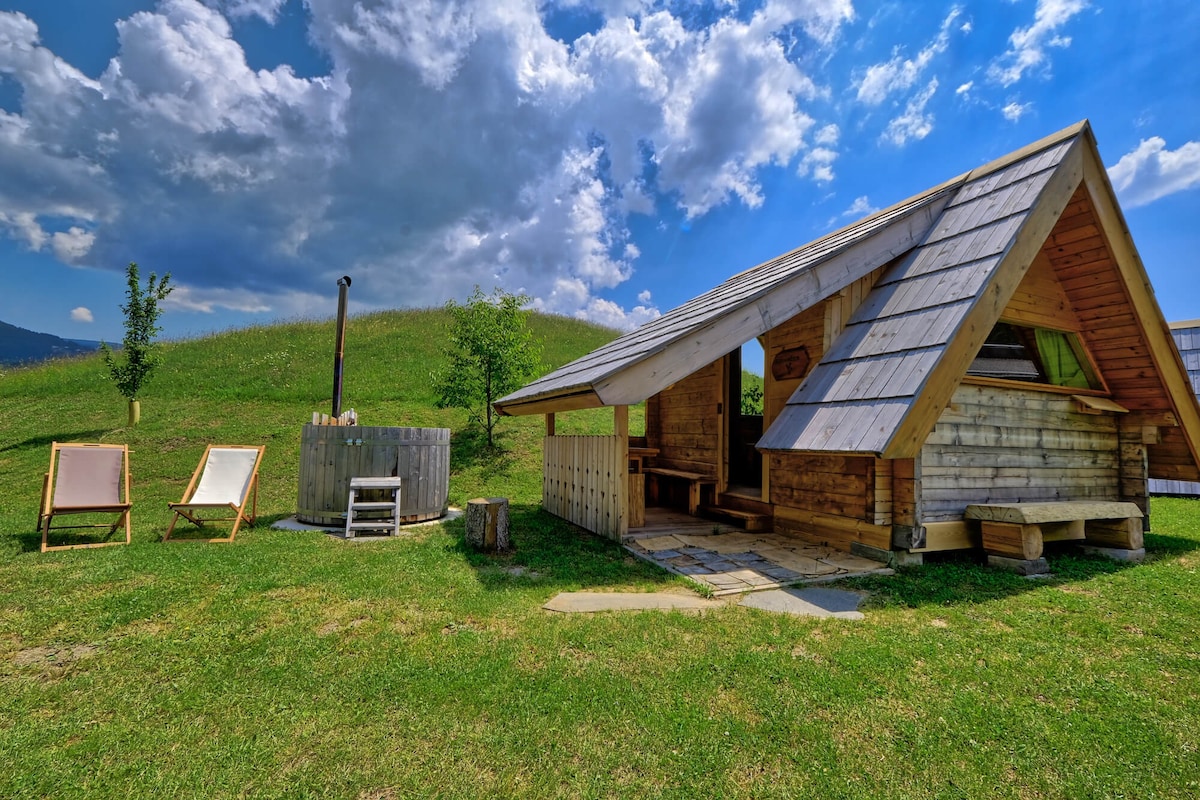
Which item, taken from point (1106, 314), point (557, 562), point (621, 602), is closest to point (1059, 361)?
point (1106, 314)

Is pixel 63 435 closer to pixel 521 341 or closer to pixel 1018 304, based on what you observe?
pixel 521 341

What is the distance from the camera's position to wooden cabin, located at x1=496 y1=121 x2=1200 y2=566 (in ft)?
18.7

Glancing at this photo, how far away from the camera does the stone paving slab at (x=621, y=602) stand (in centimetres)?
434

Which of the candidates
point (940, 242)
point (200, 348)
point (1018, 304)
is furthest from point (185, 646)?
point (200, 348)

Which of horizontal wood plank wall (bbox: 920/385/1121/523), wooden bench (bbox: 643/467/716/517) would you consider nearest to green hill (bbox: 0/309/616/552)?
wooden bench (bbox: 643/467/716/517)

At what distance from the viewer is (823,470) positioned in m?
6.87

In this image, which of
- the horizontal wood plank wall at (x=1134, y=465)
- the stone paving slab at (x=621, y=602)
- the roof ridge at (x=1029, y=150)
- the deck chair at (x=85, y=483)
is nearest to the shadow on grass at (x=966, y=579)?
the horizontal wood plank wall at (x=1134, y=465)

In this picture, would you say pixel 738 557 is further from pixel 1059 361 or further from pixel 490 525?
pixel 1059 361

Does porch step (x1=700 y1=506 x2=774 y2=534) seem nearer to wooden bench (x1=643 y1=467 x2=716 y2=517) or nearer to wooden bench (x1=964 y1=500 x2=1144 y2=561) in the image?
wooden bench (x1=643 y1=467 x2=716 y2=517)

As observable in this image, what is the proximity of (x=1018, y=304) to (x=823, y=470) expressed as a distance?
3433 mm

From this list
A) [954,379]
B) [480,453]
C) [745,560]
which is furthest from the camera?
[480,453]

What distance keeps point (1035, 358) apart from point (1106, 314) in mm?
1058

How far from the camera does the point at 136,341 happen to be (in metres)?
14.4

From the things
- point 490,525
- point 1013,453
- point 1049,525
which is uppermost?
point 1013,453
